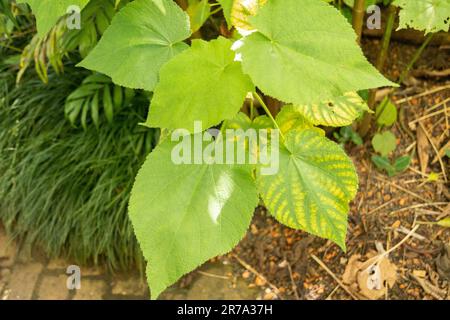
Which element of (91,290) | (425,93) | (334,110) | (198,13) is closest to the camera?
(334,110)

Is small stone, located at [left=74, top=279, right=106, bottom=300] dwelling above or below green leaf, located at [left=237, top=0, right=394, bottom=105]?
below

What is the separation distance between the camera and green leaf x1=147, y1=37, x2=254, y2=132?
0.74 m

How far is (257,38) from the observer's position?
2.40ft

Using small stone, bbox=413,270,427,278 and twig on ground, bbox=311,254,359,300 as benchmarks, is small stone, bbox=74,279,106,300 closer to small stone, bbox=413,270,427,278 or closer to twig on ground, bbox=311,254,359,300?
twig on ground, bbox=311,254,359,300

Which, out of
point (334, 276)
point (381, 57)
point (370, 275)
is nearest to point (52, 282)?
point (334, 276)

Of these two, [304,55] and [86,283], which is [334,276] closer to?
[86,283]

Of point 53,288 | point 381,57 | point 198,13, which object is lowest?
point 53,288

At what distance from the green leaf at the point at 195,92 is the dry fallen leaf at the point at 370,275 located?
3.38 feet

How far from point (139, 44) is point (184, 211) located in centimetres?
30

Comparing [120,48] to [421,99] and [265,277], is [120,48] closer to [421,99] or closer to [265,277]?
[265,277]

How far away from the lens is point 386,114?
5.52 ft

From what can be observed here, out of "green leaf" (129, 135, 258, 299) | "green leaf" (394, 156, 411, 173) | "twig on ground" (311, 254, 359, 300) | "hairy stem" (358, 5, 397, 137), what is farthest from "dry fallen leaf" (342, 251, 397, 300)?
"green leaf" (129, 135, 258, 299)

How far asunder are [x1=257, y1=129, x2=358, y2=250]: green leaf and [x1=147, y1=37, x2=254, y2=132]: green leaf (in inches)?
4.9

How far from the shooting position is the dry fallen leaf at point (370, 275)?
1.57 m
